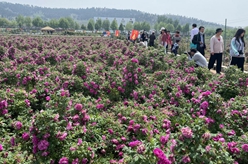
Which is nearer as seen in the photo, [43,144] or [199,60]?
[43,144]

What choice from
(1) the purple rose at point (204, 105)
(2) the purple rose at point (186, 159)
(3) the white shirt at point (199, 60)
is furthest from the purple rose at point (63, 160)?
(3) the white shirt at point (199, 60)

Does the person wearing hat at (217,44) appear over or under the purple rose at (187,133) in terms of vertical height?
over

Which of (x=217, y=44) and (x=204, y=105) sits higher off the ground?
(x=217, y=44)

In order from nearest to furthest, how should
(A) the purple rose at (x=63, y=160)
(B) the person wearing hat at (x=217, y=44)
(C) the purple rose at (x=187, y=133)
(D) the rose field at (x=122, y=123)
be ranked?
(C) the purple rose at (x=187, y=133), (D) the rose field at (x=122, y=123), (A) the purple rose at (x=63, y=160), (B) the person wearing hat at (x=217, y=44)

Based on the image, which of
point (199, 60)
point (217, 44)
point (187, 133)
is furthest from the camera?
point (199, 60)

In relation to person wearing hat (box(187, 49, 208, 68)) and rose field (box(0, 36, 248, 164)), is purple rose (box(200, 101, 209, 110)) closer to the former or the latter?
rose field (box(0, 36, 248, 164))

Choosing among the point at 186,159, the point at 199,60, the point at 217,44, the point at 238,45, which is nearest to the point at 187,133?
the point at 186,159

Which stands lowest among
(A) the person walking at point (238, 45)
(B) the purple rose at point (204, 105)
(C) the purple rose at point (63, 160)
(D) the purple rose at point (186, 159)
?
(C) the purple rose at point (63, 160)

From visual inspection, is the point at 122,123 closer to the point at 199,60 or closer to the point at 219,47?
the point at 199,60

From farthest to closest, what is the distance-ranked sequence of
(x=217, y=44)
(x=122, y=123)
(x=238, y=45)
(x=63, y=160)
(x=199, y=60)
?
(x=199, y=60)
(x=217, y=44)
(x=238, y=45)
(x=122, y=123)
(x=63, y=160)

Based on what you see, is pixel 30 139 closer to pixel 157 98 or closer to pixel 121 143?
pixel 121 143

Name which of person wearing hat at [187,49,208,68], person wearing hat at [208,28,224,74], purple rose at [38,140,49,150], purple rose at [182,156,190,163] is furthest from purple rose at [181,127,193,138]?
Answer: person wearing hat at [208,28,224,74]

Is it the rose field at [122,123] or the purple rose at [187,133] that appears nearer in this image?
the purple rose at [187,133]

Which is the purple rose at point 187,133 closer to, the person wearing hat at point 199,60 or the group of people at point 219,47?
the group of people at point 219,47
